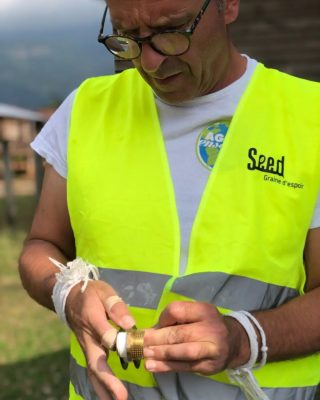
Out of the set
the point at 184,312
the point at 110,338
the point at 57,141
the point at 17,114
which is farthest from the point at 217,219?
the point at 17,114

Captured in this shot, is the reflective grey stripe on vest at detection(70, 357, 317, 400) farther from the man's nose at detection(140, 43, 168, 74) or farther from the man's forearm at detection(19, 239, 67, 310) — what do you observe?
the man's nose at detection(140, 43, 168, 74)

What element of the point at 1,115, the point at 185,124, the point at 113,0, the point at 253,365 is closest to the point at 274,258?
the point at 253,365

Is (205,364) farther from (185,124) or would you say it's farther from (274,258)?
(185,124)

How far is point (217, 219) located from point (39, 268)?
50 cm

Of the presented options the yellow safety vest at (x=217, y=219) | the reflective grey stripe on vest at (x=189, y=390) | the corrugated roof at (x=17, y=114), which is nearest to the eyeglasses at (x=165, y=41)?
the yellow safety vest at (x=217, y=219)

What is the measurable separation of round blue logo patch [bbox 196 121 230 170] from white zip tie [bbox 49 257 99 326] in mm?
387

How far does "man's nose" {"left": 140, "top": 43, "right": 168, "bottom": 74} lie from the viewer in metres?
1.70

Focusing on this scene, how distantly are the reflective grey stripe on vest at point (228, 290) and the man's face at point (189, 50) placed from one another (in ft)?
1.52

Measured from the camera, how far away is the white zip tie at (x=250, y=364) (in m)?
1.67

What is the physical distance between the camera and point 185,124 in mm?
1856

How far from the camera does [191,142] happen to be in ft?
6.06

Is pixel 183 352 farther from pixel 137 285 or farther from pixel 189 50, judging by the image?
pixel 189 50

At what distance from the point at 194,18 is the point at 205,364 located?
2.60 feet

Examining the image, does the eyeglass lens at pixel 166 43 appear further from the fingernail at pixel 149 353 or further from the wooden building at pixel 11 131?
the wooden building at pixel 11 131
